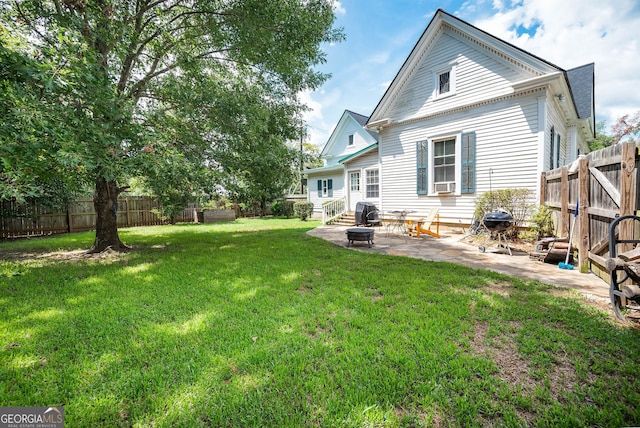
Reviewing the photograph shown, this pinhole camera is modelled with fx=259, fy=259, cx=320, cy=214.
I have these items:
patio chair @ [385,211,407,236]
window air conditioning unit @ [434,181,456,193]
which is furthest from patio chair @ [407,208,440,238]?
window air conditioning unit @ [434,181,456,193]

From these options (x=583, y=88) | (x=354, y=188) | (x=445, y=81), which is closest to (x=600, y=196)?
(x=445, y=81)

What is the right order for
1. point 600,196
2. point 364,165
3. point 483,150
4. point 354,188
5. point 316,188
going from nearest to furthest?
point 600,196, point 483,150, point 364,165, point 354,188, point 316,188

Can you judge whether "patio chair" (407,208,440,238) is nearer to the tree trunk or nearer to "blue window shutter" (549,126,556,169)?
"blue window shutter" (549,126,556,169)

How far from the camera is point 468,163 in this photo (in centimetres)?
855

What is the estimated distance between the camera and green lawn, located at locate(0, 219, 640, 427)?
68.6 inches

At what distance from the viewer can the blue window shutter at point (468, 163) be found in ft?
27.7

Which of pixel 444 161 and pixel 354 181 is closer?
pixel 444 161

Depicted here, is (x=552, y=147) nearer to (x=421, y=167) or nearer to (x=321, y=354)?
(x=421, y=167)

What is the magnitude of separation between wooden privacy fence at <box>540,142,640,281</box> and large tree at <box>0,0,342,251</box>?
6.43 m

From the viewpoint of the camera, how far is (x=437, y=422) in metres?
1.65

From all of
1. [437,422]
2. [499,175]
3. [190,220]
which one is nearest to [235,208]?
[190,220]

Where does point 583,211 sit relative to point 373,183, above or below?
below

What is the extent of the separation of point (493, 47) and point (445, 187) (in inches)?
173

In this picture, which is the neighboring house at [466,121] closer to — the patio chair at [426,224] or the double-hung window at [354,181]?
the patio chair at [426,224]
